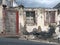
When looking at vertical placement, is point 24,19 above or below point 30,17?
below

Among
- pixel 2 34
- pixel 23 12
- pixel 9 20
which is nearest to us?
pixel 2 34

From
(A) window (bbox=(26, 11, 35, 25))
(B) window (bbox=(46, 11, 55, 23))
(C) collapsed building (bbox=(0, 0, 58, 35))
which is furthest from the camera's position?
(B) window (bbox=(46, 11, 55, 23))

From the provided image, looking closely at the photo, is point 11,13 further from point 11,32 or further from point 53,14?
point 53,14

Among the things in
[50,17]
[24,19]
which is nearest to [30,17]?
[24,19]

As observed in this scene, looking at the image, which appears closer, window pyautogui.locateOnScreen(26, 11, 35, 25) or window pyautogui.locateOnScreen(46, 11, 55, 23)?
window pyautogui.locateOnScreen(26, 11, 35, 25)

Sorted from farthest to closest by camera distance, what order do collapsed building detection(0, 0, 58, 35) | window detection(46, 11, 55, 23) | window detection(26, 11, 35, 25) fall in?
1. window detection(46, 11, 55, 23)
2. window detection(26, 11, 35, 25)
3. collapsed building detection(0, 0, 58, 35)

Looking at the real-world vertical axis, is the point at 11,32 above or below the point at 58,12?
below

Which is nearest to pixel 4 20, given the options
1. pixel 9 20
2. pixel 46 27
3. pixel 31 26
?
pixel 9 20

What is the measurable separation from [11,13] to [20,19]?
215 cm

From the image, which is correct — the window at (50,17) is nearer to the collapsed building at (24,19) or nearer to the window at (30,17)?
the collapsed building at (24,19)

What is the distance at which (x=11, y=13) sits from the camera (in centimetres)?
3294

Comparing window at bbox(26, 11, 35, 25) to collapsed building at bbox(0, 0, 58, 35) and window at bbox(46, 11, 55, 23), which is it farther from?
window at bbox(46, 11, 55, 23)

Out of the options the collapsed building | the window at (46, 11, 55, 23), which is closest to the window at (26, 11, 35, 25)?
the collapsed building

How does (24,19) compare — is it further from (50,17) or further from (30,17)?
(50,17)
